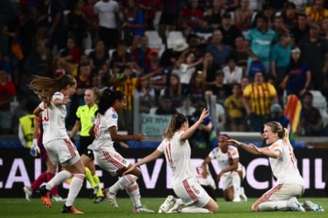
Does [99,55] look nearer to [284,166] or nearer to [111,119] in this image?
[111,119]

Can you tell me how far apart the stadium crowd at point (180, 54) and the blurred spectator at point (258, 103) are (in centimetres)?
2

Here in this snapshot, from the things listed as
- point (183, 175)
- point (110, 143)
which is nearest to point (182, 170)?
point (183, 175)

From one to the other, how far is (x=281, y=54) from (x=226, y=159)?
4.15 metres

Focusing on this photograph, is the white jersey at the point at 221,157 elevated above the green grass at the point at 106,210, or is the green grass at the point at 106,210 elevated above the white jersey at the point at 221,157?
the white jersey at the point at 221,157

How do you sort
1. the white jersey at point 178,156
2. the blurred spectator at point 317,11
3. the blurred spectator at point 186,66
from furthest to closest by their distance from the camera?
1. the blurred spectator at point 317,11
2. the blurred spectator at point 186,66
3. the white jersey at point 178,156

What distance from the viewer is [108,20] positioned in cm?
3028

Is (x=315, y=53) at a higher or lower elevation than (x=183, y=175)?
higher

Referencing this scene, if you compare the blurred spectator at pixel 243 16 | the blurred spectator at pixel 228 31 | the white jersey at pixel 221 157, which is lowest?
the white jersey at pixel 221 157

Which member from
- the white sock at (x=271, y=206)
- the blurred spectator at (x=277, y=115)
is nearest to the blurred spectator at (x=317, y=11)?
the blurred spectator at (x=277, y=115)

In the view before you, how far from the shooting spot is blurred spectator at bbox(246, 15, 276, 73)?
29031mm

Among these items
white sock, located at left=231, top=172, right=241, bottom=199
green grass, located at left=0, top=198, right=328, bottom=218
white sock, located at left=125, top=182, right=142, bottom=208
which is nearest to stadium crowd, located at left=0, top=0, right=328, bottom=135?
white sock, located at left=231, top=172, right=241, bottom=199

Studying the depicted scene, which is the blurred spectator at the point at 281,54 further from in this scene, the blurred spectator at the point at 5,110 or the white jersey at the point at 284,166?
the white jersey at the point at 284,166

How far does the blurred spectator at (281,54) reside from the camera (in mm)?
28609

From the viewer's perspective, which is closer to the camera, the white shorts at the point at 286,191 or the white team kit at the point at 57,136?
the white team kit at the point at 57,136
